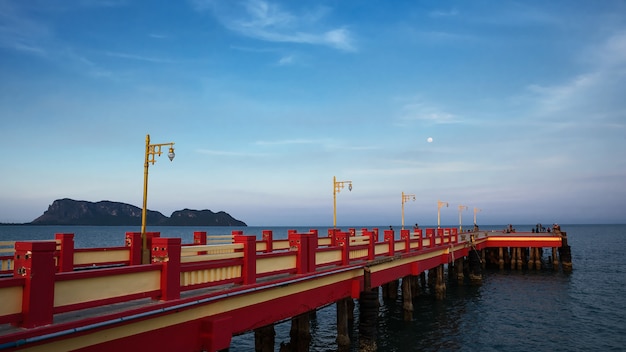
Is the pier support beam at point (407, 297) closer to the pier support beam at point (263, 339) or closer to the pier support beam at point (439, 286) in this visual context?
the pier support beam at point (439, 286)

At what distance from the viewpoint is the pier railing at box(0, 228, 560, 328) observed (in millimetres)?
6934

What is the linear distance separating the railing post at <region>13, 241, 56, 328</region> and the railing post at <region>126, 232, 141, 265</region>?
290 inches

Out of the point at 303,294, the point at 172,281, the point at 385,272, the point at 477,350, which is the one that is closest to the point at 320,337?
the point at 385,272

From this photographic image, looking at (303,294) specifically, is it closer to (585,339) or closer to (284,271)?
(284,271)

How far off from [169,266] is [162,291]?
0.52 metres

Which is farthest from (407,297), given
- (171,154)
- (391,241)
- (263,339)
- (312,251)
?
(171,154)

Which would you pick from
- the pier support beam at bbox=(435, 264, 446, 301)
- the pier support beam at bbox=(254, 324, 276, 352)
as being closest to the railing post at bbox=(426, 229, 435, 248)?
the pier support beam at bbox=(435, 264, 446, 301)

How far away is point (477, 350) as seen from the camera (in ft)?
70.7

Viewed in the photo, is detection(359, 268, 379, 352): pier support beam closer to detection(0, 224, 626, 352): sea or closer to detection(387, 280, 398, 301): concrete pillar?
detection(0, 224, 626, 352): sea

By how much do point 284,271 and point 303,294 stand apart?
1.18 m

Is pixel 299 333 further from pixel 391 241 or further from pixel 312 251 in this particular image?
pixel 312 251

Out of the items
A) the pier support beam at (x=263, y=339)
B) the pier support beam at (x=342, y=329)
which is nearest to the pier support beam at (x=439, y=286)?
the pier support beam at (x=342, y=329)

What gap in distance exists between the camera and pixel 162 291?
9141 millimetres

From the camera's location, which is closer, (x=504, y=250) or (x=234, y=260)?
(x=234, y=260)
